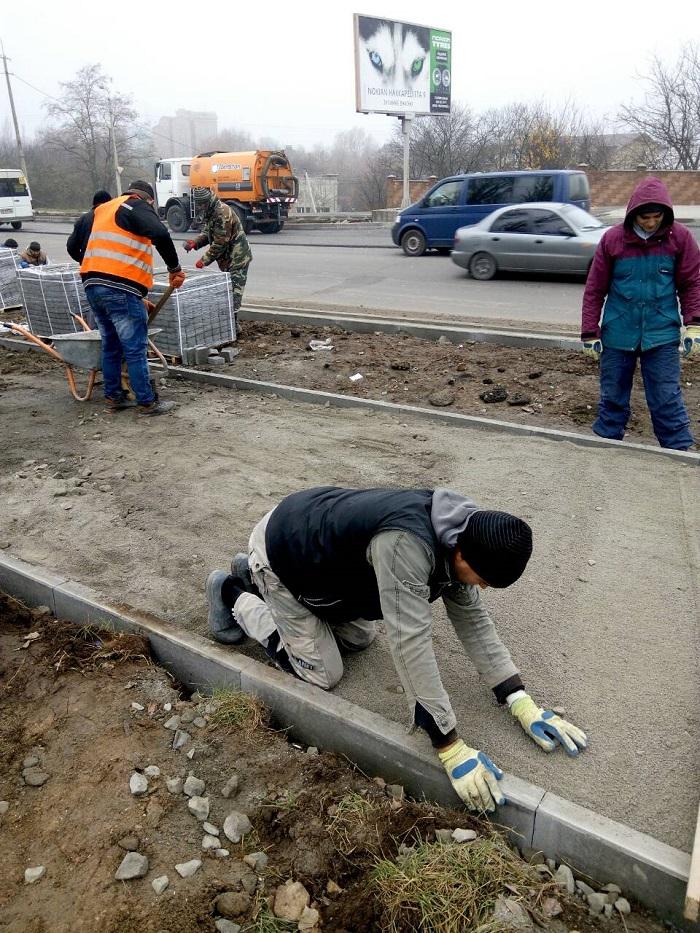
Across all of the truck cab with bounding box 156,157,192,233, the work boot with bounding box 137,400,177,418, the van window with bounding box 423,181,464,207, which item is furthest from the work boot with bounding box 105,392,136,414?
the truck cab with bounding box 156,157,192,233

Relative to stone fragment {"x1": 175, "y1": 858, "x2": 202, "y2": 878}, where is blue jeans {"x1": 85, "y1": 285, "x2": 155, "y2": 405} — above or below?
above

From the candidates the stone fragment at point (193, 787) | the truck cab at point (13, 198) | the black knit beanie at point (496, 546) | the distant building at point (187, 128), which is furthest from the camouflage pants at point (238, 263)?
the distant building at point (187, 128)

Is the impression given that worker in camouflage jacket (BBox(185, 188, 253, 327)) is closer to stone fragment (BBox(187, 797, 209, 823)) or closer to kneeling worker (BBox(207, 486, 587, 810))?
kneeling worker (BBox(207, 486, 587, 810))

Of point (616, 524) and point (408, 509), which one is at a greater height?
point (408, 509)

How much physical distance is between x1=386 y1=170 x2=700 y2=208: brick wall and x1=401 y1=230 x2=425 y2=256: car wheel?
657 inches

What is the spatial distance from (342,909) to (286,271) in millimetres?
14492

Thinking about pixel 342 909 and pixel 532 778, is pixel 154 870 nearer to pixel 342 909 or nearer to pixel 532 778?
pixel 342 909

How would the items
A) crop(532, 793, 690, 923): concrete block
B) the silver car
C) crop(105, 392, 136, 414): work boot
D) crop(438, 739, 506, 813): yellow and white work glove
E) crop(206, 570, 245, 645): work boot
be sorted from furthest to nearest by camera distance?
the silver car → crop(105, 392, 136, 414): work boot → crop(206, 570, 245, 645): work boot → crop(438, 739, 506, 813): yellow and white work glove → crop(532, 793, 690, 923): concrete block

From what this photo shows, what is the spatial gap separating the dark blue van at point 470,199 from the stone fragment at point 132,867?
46.2ft

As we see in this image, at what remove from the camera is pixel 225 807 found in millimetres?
2643

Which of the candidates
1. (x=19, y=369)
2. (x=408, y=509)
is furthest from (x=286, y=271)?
(x=408, y=509)

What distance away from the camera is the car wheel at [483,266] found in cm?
1287

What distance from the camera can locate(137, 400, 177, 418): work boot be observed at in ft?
21.5

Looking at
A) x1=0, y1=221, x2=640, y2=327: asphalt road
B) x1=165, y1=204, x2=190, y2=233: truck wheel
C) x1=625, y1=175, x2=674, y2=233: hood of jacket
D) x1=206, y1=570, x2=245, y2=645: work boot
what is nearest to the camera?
x1=206, y1=570, x2=245, y2=645: work boot
